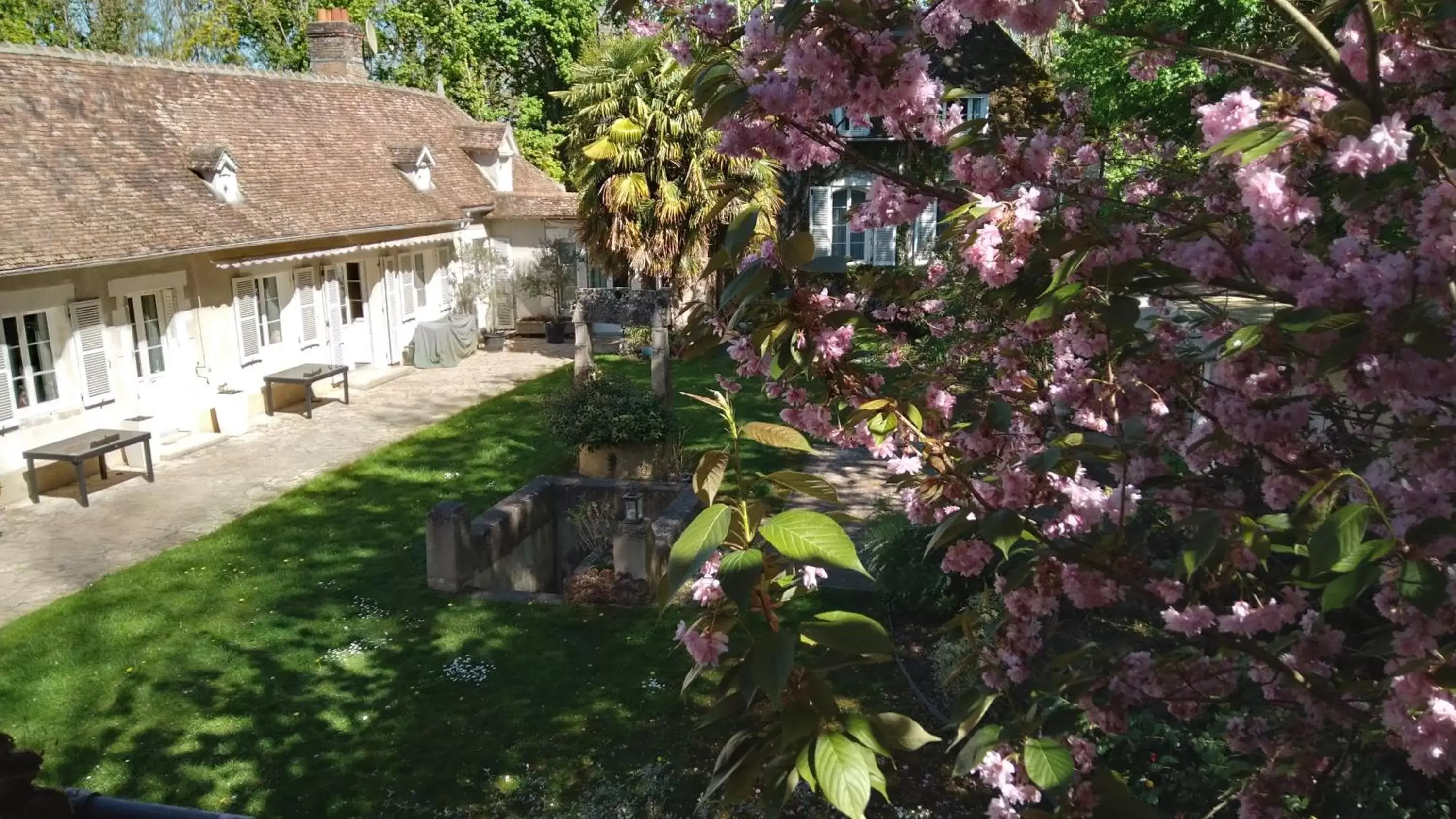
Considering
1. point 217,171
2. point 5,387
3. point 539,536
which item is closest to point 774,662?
point 539,536

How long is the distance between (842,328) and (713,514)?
40.0 inches

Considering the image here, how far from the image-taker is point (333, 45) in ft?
84.0

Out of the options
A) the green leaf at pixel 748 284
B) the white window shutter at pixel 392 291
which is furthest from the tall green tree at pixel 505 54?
the green leaf at pixel 748 284

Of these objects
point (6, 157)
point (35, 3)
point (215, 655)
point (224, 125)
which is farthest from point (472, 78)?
point (215, 655)

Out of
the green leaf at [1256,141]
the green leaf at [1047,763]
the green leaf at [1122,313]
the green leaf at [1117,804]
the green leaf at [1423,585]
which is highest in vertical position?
the green leaf at [1256,141]

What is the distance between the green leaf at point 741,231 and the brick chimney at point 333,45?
25589 mm

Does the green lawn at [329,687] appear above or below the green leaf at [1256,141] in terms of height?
below

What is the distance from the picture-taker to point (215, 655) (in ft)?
29.3

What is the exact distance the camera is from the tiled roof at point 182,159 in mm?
14836

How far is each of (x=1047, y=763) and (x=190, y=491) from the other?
13.9 meters

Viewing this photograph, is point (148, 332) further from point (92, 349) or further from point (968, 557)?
point (968, 557)

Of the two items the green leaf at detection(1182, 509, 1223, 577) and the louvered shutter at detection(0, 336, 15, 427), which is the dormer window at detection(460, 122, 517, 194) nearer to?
the louvered shutter at detection(0, 336, 15, 427)

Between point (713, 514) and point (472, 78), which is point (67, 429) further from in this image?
point (472, 78)

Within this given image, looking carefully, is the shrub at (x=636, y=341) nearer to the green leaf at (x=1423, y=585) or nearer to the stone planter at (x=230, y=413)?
the stone planter at (x=230, y=413)
